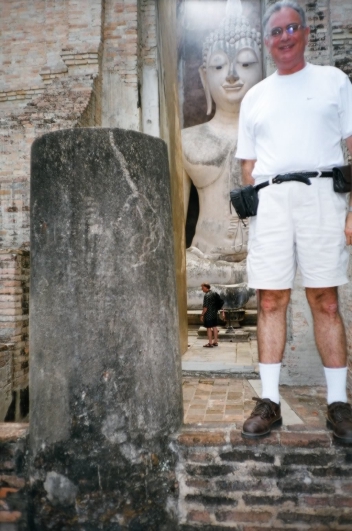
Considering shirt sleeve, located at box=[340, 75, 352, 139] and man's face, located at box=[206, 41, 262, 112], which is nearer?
shirt sleeve, located at box=[340, 75, 352, 139]

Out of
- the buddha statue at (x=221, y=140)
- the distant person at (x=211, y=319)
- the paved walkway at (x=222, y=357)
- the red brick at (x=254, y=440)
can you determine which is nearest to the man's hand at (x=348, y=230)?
the red brick at (x=254, y=440)

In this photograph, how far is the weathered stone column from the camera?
1925 mm

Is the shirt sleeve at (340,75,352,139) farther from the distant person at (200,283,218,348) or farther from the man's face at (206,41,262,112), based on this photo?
the man's face at (206,41,262,112)

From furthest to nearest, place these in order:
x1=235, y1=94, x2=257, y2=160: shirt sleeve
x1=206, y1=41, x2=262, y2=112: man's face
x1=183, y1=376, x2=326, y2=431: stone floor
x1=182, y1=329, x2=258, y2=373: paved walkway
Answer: x1=206, y1=41, x2=262, y2=112: man's face → x1=182, y1=329, x2=258, y2=373: paved walkway → x1=183, y1=376, x2=326, y2=431: stone floor → x1=235, y1=94, x2=257, y2=160: shirt sleeve

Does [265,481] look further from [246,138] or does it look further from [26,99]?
[26,99]

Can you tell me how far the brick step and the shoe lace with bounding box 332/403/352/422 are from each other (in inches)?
4.0

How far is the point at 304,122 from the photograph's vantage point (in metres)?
2.07

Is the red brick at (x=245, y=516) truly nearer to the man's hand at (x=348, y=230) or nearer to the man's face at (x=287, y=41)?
the man's hand at (x=348, y=230)

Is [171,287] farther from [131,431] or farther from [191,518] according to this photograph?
[191,518]

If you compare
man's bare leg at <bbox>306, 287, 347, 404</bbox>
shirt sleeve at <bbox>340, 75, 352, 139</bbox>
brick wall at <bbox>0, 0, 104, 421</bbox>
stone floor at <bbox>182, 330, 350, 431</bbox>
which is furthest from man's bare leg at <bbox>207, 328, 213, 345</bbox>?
shirt sleeve at <bbox>340, 75, 352, 139</bbox>

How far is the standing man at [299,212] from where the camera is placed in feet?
6.72

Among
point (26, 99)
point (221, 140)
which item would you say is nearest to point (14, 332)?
point (26, 99)

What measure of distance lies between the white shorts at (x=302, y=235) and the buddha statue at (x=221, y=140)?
871 centimetres

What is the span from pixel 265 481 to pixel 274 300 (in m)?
0.86
